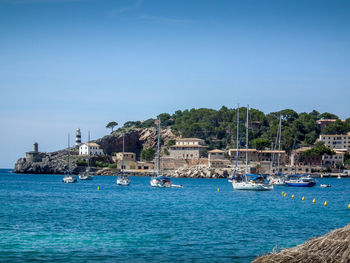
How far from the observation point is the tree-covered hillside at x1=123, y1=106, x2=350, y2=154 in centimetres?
13862

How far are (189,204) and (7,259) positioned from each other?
24727mm

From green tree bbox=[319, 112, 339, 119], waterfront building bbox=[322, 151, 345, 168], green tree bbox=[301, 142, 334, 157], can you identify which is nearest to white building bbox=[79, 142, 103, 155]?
green tree bbox=[301, 142, 334, 157]

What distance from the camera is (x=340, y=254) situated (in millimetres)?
12930

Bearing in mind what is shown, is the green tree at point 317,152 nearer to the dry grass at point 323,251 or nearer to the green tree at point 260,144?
the green tree at point 260,144

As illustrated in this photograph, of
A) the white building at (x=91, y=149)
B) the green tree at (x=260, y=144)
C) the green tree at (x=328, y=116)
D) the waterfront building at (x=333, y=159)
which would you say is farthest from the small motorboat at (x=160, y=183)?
the green tree at (x=328, y=116)

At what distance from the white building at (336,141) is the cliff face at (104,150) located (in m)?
40.5

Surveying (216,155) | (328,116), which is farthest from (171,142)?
(328,116)

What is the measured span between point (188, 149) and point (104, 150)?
26.8 meters

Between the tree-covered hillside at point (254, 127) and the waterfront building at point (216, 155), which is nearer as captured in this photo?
the waterfront building at point (216, 155)

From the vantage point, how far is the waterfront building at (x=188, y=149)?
127 metres

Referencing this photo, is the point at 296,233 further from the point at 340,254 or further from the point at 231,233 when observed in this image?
the point at 340,254

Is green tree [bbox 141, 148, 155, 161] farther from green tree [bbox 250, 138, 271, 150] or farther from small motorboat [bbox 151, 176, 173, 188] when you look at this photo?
small motorboat [bbox 151, 176, 173, 188]

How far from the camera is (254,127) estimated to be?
148000mm

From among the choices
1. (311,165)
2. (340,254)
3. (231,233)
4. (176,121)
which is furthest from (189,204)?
(176,121)
